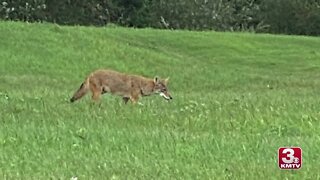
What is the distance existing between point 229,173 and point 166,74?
18.8 m

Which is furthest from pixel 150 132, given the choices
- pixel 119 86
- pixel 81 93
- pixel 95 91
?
pixel 119 86

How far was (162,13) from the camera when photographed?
174 feet

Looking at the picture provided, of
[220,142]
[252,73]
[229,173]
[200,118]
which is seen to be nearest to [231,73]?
[252,73]

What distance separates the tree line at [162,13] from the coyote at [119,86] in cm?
3333

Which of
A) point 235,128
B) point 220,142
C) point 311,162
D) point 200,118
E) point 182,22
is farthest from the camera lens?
point 182,22

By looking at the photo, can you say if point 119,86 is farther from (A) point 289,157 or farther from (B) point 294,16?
(B) point 294,16

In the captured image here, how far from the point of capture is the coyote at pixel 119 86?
15797 mm

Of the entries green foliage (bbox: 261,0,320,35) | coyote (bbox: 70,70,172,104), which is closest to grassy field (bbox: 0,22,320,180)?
coyote (bbox: 70,70,172,104)

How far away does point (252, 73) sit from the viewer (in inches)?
1145

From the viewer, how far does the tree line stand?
167ft

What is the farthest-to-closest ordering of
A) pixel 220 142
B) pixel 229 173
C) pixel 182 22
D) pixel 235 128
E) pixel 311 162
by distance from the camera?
pixel 182 22, pixel 235 128, pixel 220 142, pixel 311 162, pixel 229 173

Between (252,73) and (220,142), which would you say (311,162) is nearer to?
(220,142)

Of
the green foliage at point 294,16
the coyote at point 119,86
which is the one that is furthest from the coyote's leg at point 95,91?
the green foliage at point 294,16

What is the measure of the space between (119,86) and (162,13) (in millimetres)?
36826
